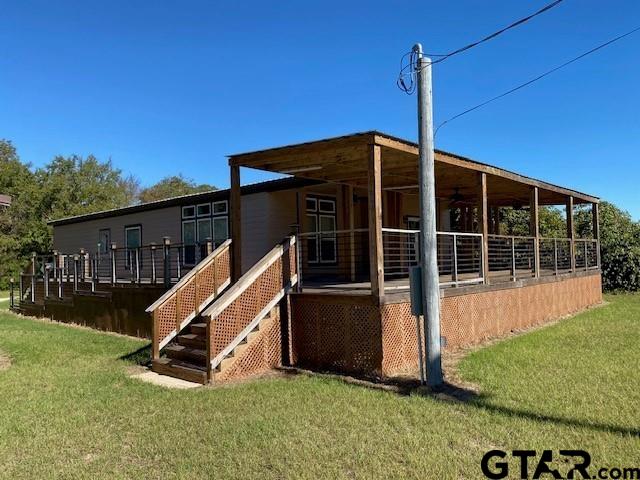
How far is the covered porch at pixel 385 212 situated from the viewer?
748 cm

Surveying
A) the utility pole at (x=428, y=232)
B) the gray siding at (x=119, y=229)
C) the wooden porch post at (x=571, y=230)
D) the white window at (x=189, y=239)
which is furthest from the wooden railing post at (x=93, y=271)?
the wooden porch post at (x=571, y=230)

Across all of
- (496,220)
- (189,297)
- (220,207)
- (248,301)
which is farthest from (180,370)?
(496,220)

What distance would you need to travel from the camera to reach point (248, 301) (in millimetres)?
7512

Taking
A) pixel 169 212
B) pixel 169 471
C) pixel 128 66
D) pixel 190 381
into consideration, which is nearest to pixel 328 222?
pixel 169 212

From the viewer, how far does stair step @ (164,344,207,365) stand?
7.54m

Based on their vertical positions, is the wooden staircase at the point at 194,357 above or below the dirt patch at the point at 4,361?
above

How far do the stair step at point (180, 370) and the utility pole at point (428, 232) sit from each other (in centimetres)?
306

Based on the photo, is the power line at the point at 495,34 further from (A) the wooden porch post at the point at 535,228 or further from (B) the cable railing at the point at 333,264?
(A) the wooden porch post at the point at 535,228

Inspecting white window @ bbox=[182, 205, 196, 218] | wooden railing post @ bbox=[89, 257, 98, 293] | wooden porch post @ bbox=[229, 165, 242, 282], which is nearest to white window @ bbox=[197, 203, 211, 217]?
white window @ bbox=[182, 205, 196, 218]

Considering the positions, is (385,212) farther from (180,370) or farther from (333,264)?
(180,370)

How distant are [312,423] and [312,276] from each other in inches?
288

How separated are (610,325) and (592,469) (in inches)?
325

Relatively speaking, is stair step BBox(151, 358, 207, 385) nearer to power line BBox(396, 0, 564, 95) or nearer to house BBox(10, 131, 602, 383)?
house BBox(10, 131, 602, 383)

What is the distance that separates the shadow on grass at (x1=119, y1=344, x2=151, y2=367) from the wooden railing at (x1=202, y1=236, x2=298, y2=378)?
205 cm
